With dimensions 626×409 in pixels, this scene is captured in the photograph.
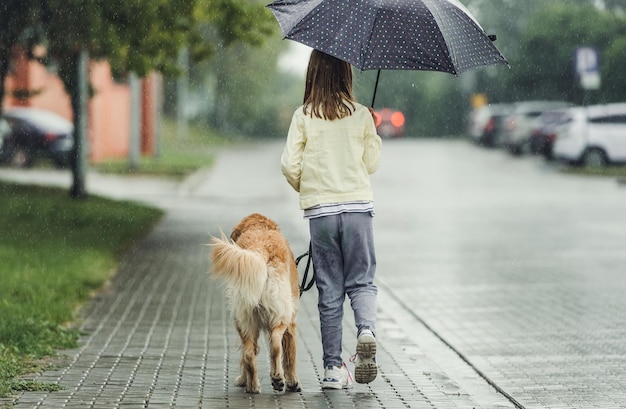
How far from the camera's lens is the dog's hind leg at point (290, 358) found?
6.80 metres

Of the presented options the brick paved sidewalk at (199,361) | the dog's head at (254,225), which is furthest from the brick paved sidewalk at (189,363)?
the dog's head at (254,225)

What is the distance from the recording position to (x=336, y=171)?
6.90 m

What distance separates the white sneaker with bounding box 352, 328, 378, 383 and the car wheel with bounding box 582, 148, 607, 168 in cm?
3141

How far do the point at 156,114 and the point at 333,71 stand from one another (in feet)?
108

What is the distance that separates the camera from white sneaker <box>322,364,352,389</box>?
7.06 meters

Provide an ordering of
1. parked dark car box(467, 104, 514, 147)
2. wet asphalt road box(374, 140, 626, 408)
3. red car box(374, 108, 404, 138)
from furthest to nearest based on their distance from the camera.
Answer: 1. red car box(374, 108, 404, 138)
2. parked dark car box(467, 104, 514, 147)
3. wet asphalt road box(374, 140, 626, 408)

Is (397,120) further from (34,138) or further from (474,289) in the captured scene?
(474,289)

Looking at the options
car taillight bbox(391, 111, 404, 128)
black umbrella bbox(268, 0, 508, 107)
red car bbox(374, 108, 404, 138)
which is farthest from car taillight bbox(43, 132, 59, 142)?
car taillight bbox(391, 111, 404, 128)

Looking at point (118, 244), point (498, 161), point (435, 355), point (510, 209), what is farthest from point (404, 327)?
point (498, 161)

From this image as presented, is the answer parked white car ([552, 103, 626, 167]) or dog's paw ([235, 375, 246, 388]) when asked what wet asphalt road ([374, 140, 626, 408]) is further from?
parked white car ([552, 103, 626, 167])

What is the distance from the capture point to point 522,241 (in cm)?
1722

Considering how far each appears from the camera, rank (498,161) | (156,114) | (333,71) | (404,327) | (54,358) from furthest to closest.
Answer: (498,161), (156,114), (404,327), (54,358), (333,71)

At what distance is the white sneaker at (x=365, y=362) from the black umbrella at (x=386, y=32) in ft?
4.68

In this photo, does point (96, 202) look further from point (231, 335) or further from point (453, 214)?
point (231, 335)
